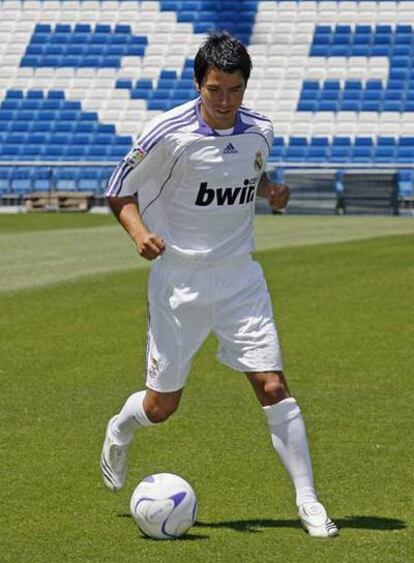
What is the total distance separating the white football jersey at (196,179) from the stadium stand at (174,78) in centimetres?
3213

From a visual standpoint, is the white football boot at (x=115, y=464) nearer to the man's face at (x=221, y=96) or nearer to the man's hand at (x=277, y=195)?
the man's hand at (x=277, y=195)

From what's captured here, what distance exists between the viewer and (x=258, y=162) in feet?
21.5

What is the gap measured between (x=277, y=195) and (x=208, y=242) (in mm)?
500

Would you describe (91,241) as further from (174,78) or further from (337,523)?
(337,523)

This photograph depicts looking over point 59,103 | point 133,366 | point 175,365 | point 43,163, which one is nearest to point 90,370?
point 133,366

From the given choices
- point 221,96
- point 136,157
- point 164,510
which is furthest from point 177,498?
point 221,96

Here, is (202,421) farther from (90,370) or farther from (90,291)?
(90,291)

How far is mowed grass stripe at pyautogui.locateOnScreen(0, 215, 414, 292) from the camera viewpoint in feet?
65.8

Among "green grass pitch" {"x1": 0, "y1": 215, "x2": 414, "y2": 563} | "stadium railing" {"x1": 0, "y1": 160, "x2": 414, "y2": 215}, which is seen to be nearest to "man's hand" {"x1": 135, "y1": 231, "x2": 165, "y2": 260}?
"green grass pitch" {"x1": 0, "y1": 215, "x2": 414, "y2": 563}

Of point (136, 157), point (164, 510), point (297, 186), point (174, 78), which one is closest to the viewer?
point (164, 510)

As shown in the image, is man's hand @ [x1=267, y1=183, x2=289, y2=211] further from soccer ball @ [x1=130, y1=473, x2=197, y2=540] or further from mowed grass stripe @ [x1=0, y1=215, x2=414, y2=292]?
mowed grass stripe @ [x1=0, y1=215, x2=414, y2=292]

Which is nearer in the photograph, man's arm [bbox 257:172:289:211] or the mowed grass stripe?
man's arm [bbox 257:172:289:211]

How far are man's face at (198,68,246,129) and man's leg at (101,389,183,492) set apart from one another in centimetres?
129

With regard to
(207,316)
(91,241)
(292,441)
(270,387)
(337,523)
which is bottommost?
(91,241)
